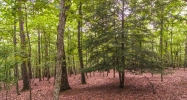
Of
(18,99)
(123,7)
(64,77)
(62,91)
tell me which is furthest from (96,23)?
(18,99)

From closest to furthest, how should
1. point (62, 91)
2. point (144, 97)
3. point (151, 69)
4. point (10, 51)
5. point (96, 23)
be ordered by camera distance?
point (10, 51), point (144, 97), point (151, 69), point (96, 23), point (62, 91)

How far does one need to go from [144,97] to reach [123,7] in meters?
6.05

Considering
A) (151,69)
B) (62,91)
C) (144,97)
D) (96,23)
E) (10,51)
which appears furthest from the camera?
(62,91)

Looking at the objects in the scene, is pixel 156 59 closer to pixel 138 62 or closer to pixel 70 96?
pixel 138 62

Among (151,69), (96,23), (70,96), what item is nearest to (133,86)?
(151,69)

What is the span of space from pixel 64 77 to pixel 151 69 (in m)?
6.53

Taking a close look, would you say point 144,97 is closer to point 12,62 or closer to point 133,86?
point 133,86

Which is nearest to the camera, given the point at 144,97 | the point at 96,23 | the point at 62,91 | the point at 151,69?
the point at 144,97

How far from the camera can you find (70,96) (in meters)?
10.9

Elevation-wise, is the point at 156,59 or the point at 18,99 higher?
the point at 156,59

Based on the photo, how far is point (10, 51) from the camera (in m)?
8.80

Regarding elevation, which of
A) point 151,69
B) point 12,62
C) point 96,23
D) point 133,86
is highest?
point 96,23

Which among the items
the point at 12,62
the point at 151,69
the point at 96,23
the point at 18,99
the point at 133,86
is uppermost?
the point at 96,23

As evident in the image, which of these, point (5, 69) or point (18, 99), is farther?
point (18, 99)
